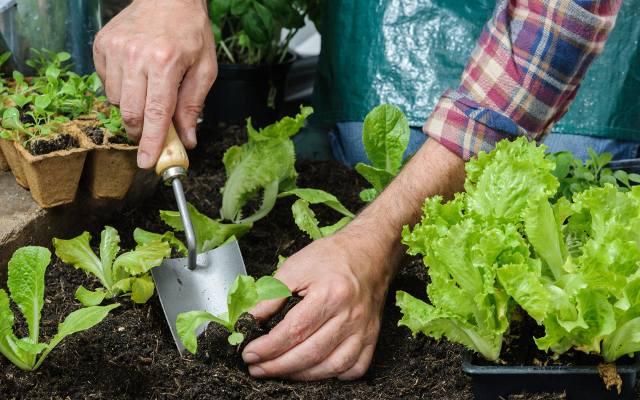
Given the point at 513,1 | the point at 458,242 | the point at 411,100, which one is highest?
the point at 513,1

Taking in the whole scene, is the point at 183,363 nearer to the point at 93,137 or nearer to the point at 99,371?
the point at 99,371

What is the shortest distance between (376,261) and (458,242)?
11.3 inches

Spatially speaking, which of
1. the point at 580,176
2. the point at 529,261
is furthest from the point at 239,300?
the point at 580,176

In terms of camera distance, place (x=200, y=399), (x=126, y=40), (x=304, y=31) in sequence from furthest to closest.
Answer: (x=304, y=31), (x=126, y=40), (x=200, y=399)

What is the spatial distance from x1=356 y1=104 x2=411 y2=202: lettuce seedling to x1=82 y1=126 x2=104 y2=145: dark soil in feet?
1.79

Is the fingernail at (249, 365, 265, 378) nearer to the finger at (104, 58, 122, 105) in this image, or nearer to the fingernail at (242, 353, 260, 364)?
the fingernail at (242, 353, 260, 364)

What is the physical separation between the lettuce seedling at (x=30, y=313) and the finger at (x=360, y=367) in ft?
1.31

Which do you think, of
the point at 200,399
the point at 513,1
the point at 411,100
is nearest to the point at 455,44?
the point at 411,100

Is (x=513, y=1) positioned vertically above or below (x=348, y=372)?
above

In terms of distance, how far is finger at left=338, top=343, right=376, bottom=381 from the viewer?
140 cm

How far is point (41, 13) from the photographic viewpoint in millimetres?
1992

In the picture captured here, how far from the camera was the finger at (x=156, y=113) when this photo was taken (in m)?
1.50

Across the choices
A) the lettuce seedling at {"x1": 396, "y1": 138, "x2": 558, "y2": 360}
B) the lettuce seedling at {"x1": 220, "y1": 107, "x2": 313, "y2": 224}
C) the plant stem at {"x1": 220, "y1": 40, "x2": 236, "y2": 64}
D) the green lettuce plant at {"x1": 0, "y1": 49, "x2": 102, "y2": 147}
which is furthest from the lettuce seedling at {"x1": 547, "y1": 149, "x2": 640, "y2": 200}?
the plant stem at {"x1": 220, "y1": 40, "x2": 236, "y2": 64}

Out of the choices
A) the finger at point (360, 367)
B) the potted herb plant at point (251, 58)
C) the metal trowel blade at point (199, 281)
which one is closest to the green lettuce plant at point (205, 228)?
the metal trowel blade at point (199, 281)
